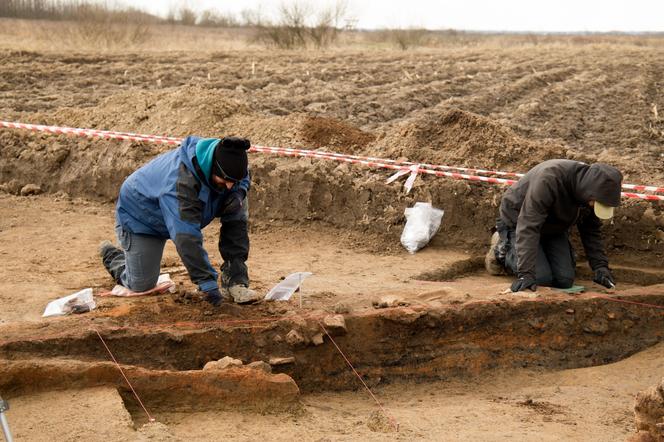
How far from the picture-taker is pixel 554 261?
22.8 ft

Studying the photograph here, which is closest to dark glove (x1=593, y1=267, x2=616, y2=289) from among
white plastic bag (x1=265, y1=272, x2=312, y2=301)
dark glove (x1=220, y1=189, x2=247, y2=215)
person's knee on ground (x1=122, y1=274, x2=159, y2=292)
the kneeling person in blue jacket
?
white plastic bag (x1=265, y1=272, x2=312, y2=301)

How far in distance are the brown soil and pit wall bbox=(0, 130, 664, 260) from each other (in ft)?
0.07

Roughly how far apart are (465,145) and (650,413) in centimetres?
532

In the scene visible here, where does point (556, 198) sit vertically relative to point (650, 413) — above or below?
above

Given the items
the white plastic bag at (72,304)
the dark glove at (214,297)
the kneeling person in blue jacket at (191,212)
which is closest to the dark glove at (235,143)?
the kneeling person in blue jacket at (191,212)

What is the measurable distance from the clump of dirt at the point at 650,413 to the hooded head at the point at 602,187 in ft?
7.73

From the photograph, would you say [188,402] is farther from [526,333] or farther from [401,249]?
[401,249]

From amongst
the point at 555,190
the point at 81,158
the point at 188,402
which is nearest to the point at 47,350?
the point at 188,402

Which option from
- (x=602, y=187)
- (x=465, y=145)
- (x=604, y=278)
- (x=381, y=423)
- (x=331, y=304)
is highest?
(x=602, y=187)

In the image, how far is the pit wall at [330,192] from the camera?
25.1ft

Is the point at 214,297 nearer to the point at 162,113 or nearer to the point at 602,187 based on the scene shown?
the point at 602,187

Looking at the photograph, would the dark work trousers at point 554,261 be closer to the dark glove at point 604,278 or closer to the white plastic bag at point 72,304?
the dark glove at point 604,278

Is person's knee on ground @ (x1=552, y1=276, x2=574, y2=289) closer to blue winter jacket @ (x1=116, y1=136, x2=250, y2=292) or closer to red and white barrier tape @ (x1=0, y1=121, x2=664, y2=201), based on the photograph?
red and white barrier tape @ (x1=0, y1=121, x2=664, y2=201)

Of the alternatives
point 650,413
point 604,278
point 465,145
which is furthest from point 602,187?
point 465,145
